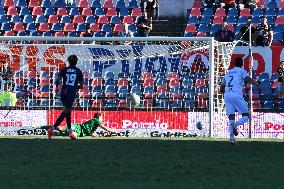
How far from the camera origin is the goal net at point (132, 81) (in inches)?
1177

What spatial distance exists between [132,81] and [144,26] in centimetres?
613

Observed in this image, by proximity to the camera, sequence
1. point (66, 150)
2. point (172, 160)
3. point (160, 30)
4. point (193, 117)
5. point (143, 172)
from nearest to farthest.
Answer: point (143, 172)
point (172, 160)
point (66, 150)
point (193, 117)
point (160, 30)

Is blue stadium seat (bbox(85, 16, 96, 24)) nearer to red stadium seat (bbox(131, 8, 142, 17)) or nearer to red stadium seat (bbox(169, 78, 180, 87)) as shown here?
red stadium seat (bbox(131, 8, 142, 17))

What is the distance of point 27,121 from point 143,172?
49.8ft

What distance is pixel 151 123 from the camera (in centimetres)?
2995

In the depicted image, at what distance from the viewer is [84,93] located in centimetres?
3100

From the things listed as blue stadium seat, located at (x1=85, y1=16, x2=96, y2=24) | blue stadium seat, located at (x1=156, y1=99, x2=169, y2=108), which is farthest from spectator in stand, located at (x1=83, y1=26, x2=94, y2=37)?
blue stadium seat, located at (x1=156, y1=99, x2=169, y2=108)

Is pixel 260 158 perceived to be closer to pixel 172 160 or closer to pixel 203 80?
pixel 172 160

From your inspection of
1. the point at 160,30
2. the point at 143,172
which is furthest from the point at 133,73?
the point at 143,172

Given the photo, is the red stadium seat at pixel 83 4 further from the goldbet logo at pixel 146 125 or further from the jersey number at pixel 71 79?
the jersey number at pixel 71 79

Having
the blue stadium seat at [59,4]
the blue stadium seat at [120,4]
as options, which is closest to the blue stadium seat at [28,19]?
the blue stadium seat at [59,4]

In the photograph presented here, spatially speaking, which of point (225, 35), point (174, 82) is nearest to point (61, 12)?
point (225, 35)

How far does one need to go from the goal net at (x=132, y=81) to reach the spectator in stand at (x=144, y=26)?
16.7ft

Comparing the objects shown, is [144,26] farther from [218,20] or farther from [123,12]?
[218,20]
